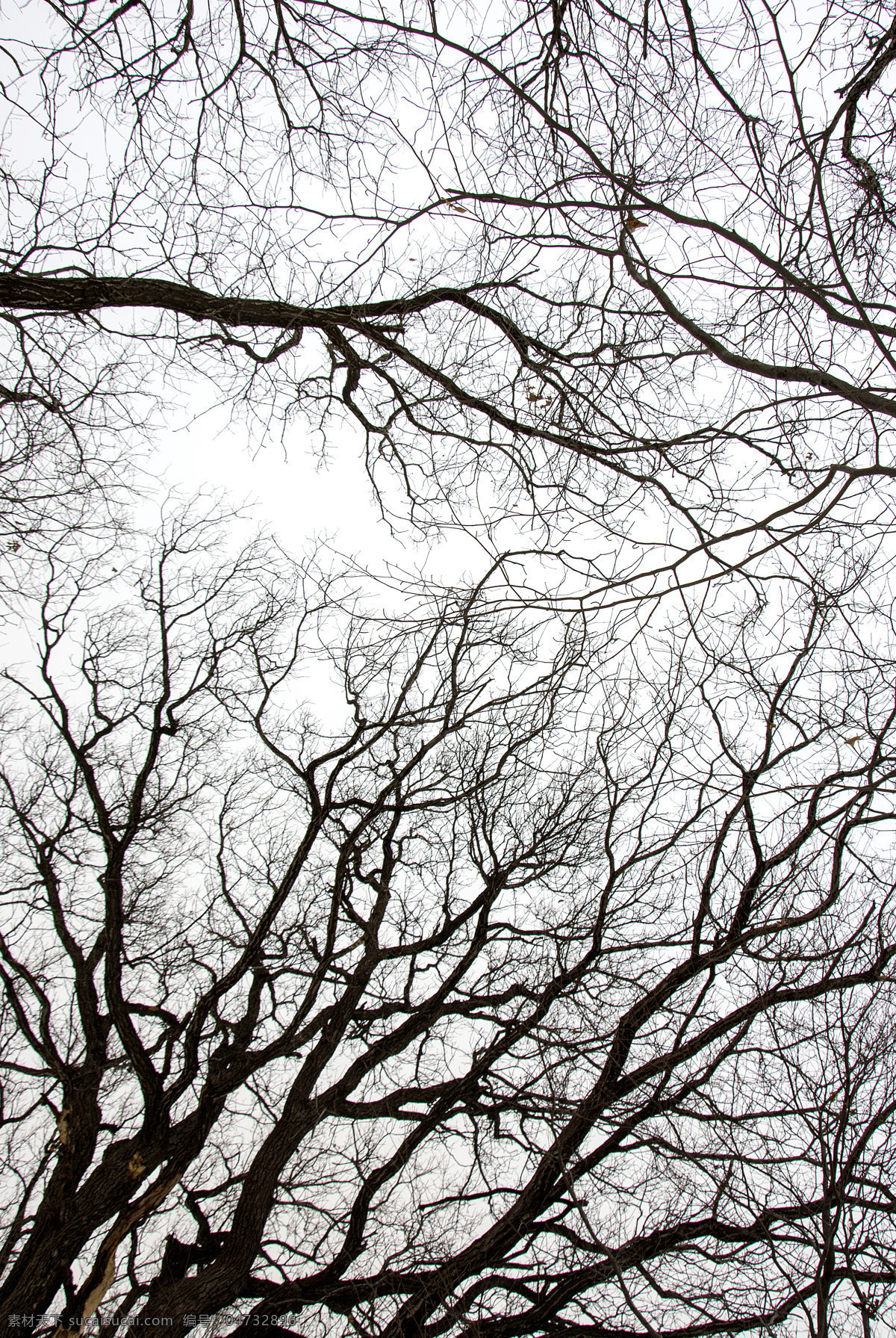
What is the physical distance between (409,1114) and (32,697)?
538 cm

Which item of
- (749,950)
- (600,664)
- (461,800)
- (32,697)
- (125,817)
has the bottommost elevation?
(749,950)

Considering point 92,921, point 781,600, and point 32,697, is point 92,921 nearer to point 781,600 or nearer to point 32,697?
point 32,697

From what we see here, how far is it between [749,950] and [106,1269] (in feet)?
18.9

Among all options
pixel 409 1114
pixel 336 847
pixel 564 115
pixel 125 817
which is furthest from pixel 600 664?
pixel 125 817

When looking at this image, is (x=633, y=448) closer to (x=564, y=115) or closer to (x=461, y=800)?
(x=564, y=115)

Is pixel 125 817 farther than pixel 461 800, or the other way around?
pixel 125 817

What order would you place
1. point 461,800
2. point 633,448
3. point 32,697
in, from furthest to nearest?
point 32,697 → point 461,800 → point 633,448

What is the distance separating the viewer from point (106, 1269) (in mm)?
6562

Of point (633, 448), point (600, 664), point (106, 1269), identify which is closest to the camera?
point (633, 448)

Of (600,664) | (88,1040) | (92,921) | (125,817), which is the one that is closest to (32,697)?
(125,817)

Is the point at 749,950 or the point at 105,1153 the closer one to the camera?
the point at 749,950

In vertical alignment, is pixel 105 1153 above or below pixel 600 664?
above

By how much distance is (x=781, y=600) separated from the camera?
13.0 feet

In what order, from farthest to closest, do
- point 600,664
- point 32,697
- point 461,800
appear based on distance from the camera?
point 32,697 < point 461,800 < point 600,664
